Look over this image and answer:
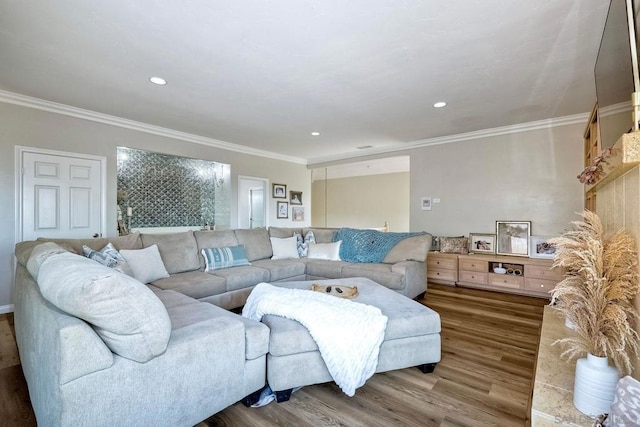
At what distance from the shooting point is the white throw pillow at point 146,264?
9.60 ft

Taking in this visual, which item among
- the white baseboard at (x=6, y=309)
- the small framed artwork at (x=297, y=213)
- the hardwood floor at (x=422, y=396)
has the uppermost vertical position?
the small framed artwork at (x=297, y=213)

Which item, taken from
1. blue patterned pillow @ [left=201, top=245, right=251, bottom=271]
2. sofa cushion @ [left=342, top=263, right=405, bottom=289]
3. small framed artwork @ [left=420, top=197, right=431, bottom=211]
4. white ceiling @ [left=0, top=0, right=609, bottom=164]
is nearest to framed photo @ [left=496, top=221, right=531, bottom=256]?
small framed artwork @ [left=420, top=197, right=431, bottom=211]

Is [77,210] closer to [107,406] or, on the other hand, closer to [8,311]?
[8,311]

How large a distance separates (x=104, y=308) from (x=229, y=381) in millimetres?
770

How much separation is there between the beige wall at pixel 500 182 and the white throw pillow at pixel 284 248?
240cm

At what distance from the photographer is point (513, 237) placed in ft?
14.8

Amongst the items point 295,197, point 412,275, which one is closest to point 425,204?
point 412,275

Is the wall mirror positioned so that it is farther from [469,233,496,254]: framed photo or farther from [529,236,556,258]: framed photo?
[529,236,556,258]: framed photo

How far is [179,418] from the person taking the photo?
1433mm

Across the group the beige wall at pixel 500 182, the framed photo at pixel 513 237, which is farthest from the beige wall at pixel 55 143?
the framed photo at pixel 513 237

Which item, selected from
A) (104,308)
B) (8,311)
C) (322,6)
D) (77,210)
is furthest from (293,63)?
(8,311)

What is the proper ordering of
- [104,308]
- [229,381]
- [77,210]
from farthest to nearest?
1. [77,210]
2. [229,381]
3. [104,308]

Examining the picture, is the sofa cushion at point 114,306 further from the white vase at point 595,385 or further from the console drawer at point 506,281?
the console drawer at point 506,281

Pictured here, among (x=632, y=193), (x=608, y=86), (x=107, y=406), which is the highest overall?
(x=608, y=86)
